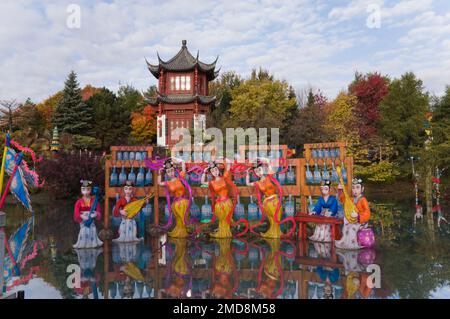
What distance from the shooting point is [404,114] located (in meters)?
22.4

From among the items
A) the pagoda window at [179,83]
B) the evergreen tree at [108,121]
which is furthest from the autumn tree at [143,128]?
the pagoda window at [179,83]

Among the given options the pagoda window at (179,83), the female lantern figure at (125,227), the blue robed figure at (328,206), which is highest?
the pagoda window at (179,83)

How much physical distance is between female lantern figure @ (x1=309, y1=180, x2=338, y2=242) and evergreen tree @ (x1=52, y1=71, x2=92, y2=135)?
79.0 ft

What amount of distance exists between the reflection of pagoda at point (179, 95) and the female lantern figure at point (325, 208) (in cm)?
2006

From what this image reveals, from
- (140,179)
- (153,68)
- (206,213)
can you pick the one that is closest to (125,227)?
(140,179)

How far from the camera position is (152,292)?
14.1 ft

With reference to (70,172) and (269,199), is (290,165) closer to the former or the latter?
(269,199)

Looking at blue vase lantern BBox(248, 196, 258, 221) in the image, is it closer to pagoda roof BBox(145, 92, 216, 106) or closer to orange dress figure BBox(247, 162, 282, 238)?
orange dress figure BBox(247, 162, 282, 238)

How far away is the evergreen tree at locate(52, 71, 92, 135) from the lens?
27094mm

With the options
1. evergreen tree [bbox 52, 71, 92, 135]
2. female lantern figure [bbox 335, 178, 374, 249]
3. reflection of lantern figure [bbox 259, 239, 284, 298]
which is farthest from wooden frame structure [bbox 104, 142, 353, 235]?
evergreen tree [bbox 52, 71, 92, 135]

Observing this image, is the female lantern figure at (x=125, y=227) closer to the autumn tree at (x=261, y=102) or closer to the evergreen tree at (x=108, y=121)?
the autumn tree at (x=261, y=102)

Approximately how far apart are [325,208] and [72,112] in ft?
81.9

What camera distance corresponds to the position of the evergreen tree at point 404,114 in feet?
70.6

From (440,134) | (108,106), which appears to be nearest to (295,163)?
(440,134)
